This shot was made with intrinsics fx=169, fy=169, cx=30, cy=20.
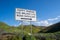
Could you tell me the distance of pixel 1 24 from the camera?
2667 cm

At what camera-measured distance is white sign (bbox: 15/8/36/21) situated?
18.3 m

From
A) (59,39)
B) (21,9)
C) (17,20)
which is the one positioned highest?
(21,9)

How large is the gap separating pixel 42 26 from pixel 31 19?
18080mm

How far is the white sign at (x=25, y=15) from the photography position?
18.3 m

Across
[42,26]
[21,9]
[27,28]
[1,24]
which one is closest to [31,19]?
[21,9]

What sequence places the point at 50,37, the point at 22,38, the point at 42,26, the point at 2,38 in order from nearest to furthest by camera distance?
the point at 22,38 → the point at 50,37 → the point at 2,38 → the point at 42,26

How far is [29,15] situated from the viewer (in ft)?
63.8

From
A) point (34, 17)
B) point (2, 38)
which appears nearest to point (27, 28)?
point (34, 17)

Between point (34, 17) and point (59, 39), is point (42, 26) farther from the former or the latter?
point (59, 39)

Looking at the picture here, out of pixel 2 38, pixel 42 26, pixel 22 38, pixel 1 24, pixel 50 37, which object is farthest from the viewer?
pixel 42 26

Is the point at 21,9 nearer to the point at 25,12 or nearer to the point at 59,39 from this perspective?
the point at 25,12

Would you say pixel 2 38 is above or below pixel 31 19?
below

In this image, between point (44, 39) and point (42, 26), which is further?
point (42, 26)

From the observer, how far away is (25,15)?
1906 centimetres
